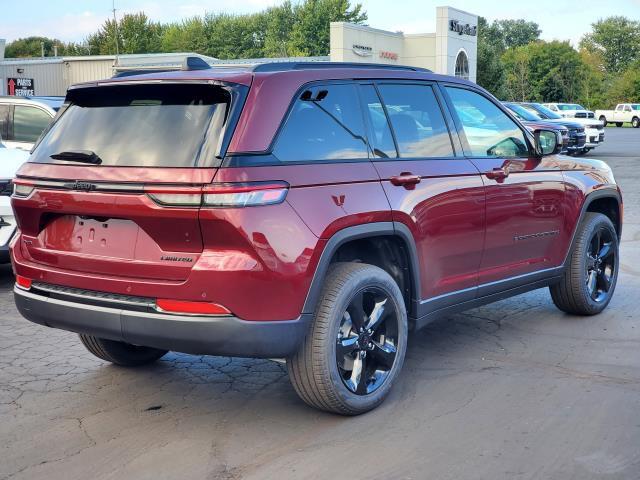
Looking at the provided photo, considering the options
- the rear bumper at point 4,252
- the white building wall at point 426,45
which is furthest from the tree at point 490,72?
the rear bumper at point 4,252

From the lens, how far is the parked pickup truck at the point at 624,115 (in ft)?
218

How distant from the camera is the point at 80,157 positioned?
4270 millimetres

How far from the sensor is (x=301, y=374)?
166 inches

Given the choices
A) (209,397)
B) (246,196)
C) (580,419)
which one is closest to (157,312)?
(246,196)

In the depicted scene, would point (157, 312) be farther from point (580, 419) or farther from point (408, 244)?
point (580, 419)

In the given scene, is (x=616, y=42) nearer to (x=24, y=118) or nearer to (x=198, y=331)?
(x=24, y=118)

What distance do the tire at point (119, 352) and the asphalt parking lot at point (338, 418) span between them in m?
0.11

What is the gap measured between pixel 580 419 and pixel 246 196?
2.12m

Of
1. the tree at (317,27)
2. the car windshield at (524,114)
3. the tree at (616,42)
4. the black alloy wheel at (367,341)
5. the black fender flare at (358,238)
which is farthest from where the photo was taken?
the tree at (616,42)

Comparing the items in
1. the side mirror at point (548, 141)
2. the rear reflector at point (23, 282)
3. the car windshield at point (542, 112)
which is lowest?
the rear reflector at point (23, 282)

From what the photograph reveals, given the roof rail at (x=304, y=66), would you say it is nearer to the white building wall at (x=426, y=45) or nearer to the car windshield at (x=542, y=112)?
the car windshield at (x=542, y=112)

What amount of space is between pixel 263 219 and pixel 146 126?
32.1 inches

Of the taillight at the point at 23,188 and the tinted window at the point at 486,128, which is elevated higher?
the tinted window at the point at 486,128

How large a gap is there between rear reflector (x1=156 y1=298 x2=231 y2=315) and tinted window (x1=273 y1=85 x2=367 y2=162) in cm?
79
